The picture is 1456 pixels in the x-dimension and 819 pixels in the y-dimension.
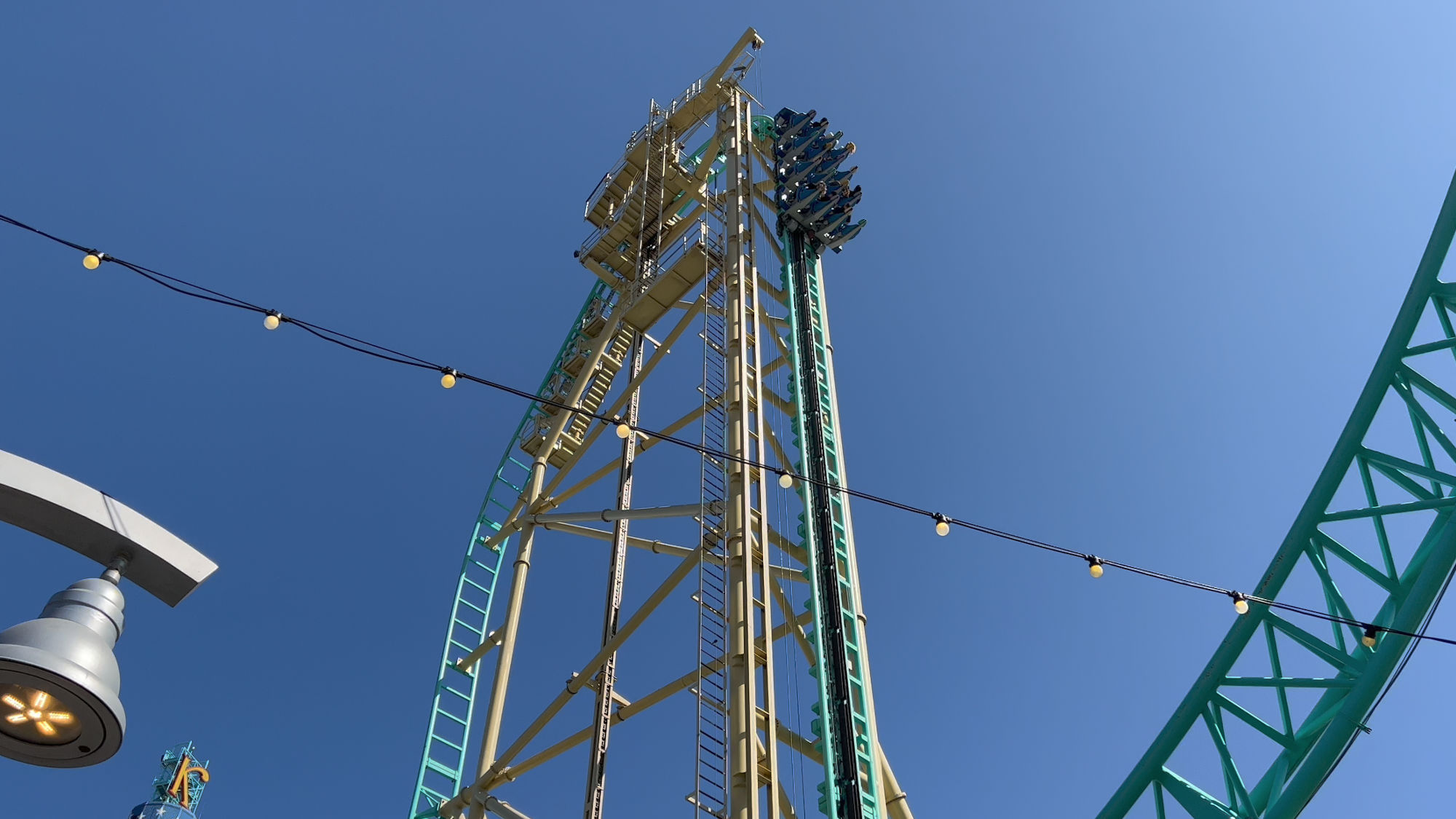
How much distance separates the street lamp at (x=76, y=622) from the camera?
3578mm

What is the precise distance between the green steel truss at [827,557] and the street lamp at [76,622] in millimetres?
7934

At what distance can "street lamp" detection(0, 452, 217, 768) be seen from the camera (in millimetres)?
3578

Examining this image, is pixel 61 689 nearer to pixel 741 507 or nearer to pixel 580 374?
pixel 741 507

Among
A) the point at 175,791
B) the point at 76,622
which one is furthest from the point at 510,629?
the point at 175,791

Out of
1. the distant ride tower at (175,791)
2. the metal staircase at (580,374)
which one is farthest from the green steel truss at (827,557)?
the distant ride tower at (175,791)

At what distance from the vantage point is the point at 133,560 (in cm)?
418

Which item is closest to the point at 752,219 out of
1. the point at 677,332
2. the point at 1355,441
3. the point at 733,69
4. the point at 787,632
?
the point at 677,332

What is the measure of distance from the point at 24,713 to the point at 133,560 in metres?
0.70

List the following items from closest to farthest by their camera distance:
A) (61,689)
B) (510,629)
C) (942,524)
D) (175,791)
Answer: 1. (61,689)
2. (942,524)
3. (510,629)
4. (175,791)

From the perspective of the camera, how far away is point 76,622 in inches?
150

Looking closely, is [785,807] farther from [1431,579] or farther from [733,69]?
[733,69]

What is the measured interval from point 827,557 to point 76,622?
9.66m

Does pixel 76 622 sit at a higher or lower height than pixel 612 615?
lower

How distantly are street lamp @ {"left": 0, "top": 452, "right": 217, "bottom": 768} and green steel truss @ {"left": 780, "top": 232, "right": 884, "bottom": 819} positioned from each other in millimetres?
7934
